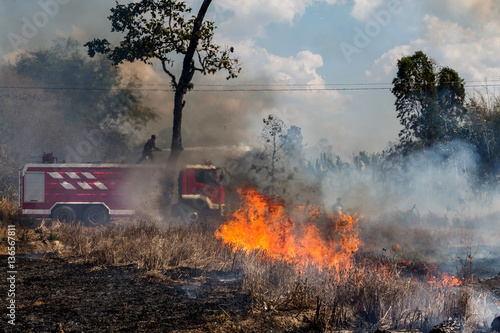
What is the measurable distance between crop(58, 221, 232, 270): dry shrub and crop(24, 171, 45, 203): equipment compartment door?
23.0 feet

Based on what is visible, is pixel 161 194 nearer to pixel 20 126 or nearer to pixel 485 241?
pixel 485 241

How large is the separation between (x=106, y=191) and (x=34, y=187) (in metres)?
3.27

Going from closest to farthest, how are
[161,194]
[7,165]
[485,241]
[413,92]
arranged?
1. [485,241]
2. [161,194]
3. [413,92]
4. [7,165]

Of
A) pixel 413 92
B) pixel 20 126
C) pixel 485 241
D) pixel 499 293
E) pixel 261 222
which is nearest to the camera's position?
pixel 499 293

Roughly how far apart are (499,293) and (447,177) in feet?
39.9

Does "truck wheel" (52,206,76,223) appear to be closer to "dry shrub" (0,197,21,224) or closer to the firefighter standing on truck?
"dry shrub" (0,197,21,224)

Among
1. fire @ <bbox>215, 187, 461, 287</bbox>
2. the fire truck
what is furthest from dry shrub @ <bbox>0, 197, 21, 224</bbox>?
fire @ <bbox>215, 187, 461, 287</bbox>

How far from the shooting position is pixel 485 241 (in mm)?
16375

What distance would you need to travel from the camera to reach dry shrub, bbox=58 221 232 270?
9.14 m

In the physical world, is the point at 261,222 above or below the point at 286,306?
above

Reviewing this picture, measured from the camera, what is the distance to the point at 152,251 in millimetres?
9172

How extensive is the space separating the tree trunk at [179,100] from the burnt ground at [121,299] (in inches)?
367

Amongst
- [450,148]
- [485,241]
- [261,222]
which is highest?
[450,148]

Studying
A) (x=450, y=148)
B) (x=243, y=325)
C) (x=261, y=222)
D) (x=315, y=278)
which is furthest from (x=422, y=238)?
(x=243, y=325)
